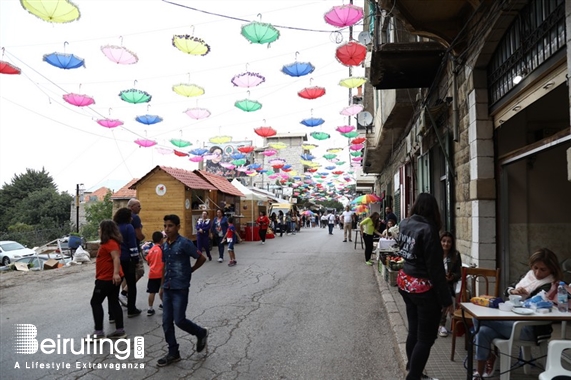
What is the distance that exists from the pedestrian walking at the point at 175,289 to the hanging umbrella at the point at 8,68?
7.12m

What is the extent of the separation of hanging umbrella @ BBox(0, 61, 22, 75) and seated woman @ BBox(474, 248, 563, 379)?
1070 centimetres

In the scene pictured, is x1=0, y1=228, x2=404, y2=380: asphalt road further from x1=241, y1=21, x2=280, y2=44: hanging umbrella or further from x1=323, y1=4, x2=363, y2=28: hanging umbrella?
x1=323, y1=4, x2=363, y2=28: hanging umbrella

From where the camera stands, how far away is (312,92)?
12.7 meters

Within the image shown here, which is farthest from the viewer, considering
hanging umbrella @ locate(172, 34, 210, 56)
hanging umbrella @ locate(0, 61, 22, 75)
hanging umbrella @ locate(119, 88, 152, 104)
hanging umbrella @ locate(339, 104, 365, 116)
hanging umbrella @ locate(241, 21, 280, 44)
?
hanging umbrella @ locate(339, 104, 365, 116)

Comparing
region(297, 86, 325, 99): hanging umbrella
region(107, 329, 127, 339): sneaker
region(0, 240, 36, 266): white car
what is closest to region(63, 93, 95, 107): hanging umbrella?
region(297, 86, 325, 99): hanging umbrella

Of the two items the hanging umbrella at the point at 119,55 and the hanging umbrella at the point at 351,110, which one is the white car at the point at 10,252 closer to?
the hanging umbrella at the point at 119,55

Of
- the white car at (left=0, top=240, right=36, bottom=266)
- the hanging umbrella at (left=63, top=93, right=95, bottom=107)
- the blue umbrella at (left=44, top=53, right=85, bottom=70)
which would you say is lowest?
the white car at (left=0, top=240, right=36, bottom=266)

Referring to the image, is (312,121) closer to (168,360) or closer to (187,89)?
(187,89)

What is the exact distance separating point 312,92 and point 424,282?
981cm

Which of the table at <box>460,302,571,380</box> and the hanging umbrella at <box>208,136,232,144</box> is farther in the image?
the hanging umbrella at <box>208,136,232,144</box>

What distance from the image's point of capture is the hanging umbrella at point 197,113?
1532 cm

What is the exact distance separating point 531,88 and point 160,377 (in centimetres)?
538

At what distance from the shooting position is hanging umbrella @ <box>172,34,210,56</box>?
970 centimetres

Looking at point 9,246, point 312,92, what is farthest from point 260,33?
point 9,246
